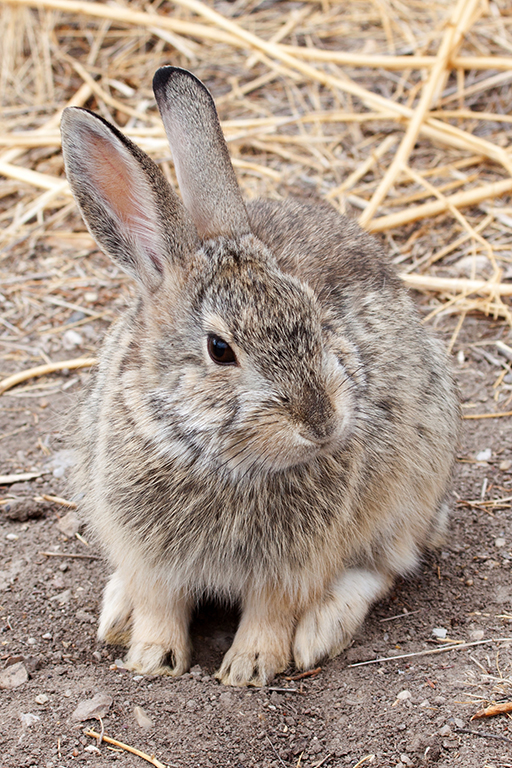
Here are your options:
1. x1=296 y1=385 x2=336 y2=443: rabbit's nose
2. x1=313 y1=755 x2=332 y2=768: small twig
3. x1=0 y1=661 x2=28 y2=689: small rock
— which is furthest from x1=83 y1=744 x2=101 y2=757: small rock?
x1=296 y1=385 x2=336 y2=443: rabbit's nose

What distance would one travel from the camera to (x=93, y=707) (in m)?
2.80

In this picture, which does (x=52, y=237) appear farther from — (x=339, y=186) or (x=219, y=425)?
(x=219, y=425)

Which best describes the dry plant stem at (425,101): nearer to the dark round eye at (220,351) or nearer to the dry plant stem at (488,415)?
the dry plant stem at (488,415)

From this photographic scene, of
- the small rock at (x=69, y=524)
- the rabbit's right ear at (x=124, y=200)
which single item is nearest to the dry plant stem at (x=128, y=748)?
the small rock at (x=69, y=524)

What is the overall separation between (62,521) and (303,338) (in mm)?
1921

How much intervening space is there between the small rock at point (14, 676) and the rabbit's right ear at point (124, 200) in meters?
1.47

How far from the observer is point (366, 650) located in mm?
3102

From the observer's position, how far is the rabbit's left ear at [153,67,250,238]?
9.36ft

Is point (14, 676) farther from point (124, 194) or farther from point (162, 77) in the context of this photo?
→ point (162, 77)

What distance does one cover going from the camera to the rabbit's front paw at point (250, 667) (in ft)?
9.93

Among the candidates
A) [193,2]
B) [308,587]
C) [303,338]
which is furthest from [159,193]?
[193,2]

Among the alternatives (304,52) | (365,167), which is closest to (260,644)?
(365,167)

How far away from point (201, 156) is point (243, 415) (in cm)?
98

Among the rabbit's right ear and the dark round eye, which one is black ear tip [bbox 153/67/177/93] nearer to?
the rabbit's right ear
